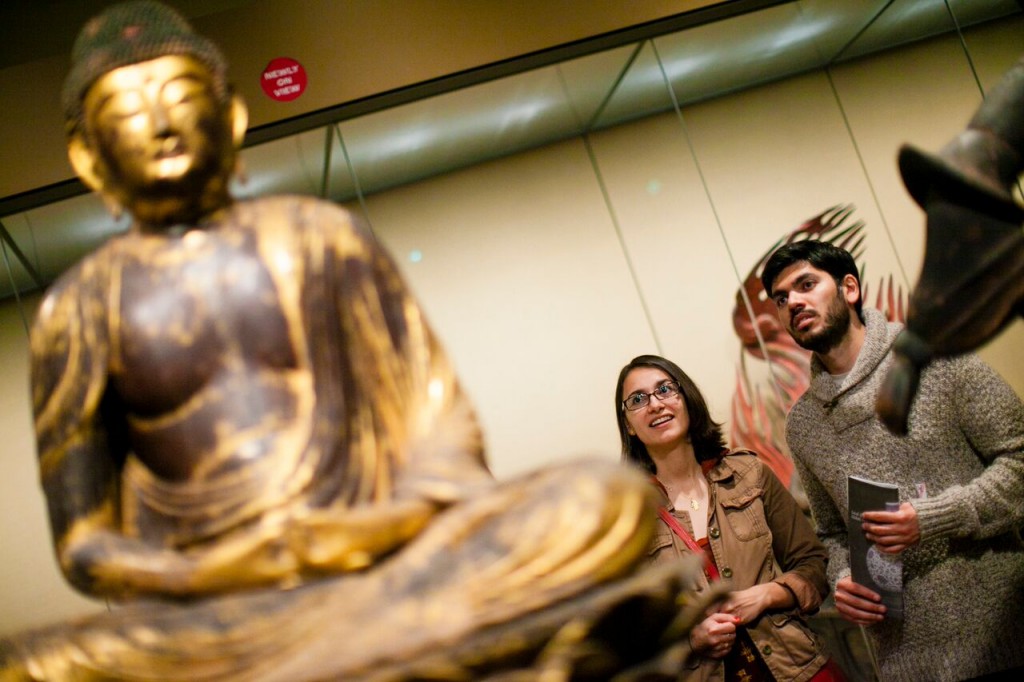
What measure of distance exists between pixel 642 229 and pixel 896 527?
146cm

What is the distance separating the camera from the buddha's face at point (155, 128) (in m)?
1.57

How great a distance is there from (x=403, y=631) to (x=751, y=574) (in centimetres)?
106

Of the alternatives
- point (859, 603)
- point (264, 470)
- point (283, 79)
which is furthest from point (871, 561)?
point (283, 79)

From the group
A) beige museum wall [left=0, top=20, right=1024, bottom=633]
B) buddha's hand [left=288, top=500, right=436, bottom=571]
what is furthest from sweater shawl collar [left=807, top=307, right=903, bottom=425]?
buddha's hand [left=288, top=500, right=436, bottom=571]

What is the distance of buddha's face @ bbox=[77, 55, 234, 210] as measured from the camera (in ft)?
5.15

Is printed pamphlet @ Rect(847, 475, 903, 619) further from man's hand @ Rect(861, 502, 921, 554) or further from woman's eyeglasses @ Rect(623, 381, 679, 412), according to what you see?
woman's eyeglasses @ Rect(623, 381, 679, 412)

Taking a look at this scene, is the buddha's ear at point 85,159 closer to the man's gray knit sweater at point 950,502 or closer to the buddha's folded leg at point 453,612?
the buddha's folded leg at point 453,612

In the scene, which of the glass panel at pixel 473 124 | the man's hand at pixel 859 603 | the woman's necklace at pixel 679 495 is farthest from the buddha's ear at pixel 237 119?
the man's hand at pixel 859 603

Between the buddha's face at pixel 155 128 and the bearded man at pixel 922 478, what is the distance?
50.7 inches

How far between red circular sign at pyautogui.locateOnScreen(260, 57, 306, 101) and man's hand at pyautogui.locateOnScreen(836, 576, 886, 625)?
1943mm

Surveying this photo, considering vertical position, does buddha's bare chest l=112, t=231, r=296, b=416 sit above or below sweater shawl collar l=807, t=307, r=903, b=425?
above

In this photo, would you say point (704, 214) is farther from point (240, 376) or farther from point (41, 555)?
point (41, 555)

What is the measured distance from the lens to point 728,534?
6.52 ft

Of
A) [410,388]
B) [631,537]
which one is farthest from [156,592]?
[631,537]
